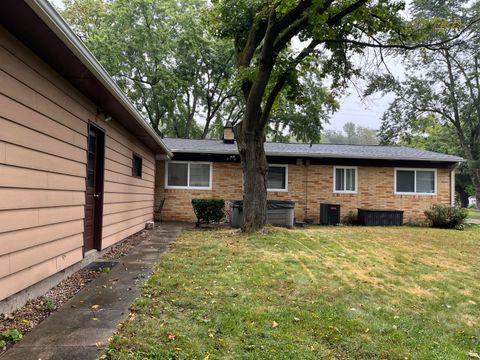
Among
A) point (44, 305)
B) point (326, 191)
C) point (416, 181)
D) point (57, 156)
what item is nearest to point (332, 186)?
point (326, 191)

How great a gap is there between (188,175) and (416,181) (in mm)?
9043

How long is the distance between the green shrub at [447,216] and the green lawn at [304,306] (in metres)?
6.30

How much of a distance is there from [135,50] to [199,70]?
4459mm

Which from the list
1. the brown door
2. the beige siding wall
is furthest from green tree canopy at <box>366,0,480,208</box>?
the beige siding wall

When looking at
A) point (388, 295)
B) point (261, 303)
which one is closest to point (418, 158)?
point (388, 295)

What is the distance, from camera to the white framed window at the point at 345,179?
13.9 m

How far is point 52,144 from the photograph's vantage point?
4059 millimetres

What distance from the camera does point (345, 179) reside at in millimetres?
13930

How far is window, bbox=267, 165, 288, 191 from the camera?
13.8 meters

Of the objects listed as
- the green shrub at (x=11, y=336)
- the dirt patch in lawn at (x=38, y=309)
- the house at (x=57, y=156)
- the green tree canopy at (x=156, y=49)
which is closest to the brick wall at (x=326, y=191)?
the house at (x=57, y=156)

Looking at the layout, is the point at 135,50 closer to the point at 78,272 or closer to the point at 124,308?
the point at 78,272

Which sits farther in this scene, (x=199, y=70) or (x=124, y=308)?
(x=199, y=70)

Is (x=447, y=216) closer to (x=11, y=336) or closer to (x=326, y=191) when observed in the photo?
(x=326, y=191)

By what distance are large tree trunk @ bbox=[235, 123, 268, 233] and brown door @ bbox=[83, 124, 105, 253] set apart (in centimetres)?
412
